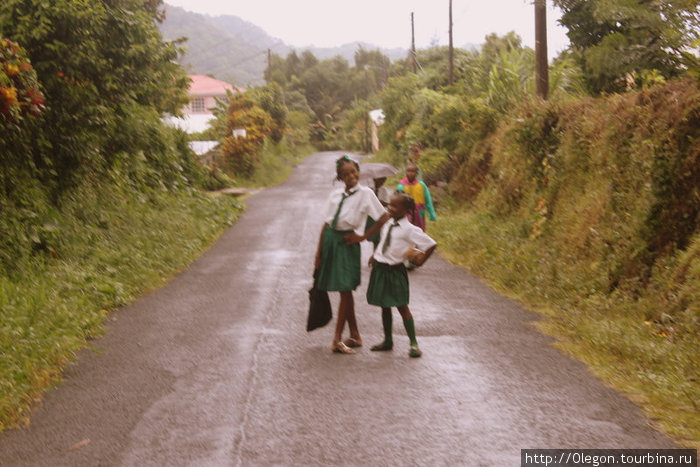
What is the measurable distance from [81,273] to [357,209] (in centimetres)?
482

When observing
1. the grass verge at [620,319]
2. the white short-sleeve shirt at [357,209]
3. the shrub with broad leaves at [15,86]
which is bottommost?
the grass verge at [620,319]

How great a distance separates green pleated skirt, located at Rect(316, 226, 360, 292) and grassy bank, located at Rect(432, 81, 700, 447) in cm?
239

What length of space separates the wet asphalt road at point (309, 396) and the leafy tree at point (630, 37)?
207 inches

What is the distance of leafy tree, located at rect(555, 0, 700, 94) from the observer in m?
11.8

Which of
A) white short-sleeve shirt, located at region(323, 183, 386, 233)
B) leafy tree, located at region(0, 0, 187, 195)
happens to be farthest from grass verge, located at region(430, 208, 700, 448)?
leafy tree, located at region(0, 0, 187, 195)

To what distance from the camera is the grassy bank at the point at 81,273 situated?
22.7ft

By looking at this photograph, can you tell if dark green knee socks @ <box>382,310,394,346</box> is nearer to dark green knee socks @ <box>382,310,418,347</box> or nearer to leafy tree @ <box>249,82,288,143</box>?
dark green knee socks @ <box>382,310,418,347</box>

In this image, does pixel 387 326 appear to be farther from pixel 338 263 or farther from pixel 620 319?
pixel 620 319

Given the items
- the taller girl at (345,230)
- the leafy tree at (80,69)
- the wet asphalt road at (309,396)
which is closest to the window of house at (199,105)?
the leafy tree at (80,69)

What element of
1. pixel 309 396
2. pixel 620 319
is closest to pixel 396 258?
pixel 309 396

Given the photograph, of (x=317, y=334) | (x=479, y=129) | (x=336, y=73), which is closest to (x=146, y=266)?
(x=317, y=334)

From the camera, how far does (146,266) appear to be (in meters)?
12.1

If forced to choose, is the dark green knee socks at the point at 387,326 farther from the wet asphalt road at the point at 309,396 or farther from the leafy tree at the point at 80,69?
the leafy tree at the point at 80,69

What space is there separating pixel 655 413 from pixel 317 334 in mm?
3836
